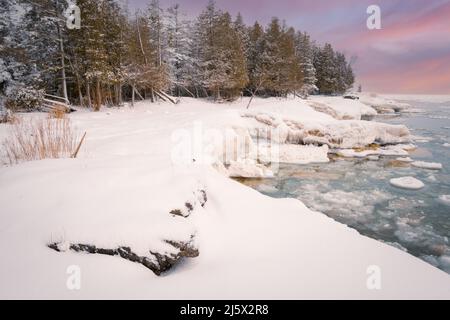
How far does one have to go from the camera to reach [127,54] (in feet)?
78.2

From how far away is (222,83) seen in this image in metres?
30.5

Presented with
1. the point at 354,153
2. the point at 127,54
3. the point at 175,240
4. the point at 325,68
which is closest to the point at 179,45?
the point at 127,54

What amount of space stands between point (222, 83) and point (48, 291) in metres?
29.6

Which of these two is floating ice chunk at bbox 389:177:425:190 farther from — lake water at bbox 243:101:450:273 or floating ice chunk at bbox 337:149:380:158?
floating ice chunk at bbox 337:149:380:158

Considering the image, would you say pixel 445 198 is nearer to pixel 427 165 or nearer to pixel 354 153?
pixel 427 165

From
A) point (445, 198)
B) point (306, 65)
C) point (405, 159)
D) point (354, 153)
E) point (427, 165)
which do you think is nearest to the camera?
point (445, 198)

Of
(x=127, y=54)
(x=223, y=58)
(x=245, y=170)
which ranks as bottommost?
(x=245, y=170)

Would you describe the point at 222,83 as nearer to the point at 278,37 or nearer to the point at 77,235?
the point at 278,37

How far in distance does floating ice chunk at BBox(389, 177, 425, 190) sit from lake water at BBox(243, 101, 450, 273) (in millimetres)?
227

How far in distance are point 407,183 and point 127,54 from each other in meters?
22.6

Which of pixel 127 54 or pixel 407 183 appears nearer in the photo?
pixel 407 183

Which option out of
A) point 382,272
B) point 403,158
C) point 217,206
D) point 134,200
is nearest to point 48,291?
A: point 134,200

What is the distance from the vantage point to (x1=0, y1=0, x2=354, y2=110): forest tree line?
64.9 ft
